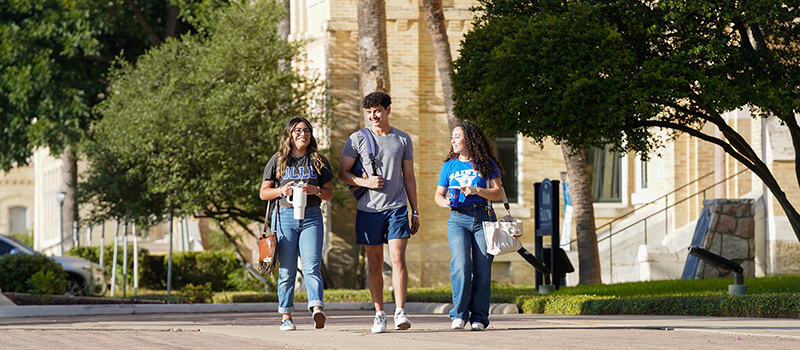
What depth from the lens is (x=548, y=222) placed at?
53.8 ft

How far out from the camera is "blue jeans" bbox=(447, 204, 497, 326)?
29.8 ft

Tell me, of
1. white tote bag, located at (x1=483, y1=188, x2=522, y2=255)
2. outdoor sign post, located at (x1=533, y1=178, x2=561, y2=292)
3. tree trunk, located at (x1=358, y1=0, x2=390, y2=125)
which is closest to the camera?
white tote bag, located at (x1=483, y1=188, x2=522, y2=255)

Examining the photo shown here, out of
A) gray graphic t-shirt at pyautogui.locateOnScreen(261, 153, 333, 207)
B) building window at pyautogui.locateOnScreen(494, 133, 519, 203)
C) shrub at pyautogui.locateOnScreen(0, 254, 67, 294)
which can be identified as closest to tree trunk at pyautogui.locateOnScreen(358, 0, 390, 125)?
building window at pyautogui.locateOnScreen(494, 133, 519, 203)

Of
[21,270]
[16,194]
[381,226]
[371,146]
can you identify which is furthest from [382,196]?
[16,194]

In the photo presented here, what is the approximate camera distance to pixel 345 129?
89.2 ft

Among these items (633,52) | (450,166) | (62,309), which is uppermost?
(633,52)

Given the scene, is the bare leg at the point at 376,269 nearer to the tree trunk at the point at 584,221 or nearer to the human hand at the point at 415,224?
the human hand at the point at 415,224

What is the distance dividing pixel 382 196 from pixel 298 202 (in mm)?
684

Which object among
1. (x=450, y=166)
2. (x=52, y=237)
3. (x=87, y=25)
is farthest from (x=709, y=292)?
(x=52, y=237)

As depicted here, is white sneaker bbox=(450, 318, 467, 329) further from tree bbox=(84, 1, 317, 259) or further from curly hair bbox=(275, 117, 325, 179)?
tree bbox=(84, 1, 317, 259)

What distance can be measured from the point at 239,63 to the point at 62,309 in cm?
1096

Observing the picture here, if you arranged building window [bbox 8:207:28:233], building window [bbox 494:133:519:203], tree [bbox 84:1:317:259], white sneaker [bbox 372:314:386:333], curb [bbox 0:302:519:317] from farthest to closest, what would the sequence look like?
1. building window [bbox 8:207:28:233]
2. building window [bbox 494:133:519:203]
3. tree [bbox 84:1:317:259]
4. curb [bbox 0:302:519:317]
5. white sneaker [bbox 372:314:386:333]

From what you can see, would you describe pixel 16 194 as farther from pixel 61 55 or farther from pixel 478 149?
pixel 478 149

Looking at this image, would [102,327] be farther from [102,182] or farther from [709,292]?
[102,182]
